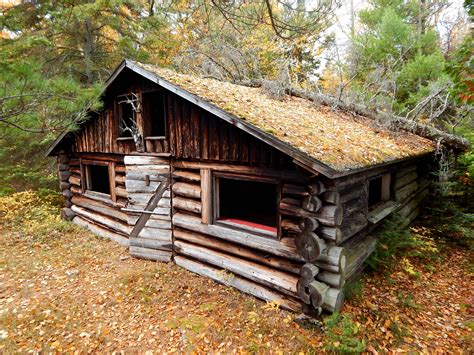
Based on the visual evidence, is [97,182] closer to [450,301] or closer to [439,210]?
[450,301]

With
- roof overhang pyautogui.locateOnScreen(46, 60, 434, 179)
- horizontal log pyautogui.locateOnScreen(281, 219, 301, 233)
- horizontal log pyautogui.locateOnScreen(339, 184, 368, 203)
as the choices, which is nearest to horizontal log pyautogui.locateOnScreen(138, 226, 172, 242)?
horizontal log pyautogui.locateOnScreen(281, 219, 301, 233)

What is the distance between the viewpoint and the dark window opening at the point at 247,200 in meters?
9.22

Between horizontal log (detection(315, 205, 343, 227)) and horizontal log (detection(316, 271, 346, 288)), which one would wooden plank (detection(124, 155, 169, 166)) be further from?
horizontal log (detection(316, 271, 346, 288))

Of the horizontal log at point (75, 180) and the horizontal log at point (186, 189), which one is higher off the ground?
the horizontal log at point (186, 189)

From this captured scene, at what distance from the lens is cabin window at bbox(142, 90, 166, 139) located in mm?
7582

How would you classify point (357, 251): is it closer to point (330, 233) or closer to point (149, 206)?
point (330, 233)

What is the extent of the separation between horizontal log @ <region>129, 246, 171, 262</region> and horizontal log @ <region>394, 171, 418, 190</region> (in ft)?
22.1

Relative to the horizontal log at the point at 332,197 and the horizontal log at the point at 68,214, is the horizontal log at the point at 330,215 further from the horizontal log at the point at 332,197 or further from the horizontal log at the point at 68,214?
the horizontal log at the point at 68,214

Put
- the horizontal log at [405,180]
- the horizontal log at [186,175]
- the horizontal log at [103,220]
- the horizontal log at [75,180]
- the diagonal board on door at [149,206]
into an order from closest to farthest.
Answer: the horizontal log at [186,175], the diagonal board on door at [149,206], the horizontal log at [405,180], the horizontal log at [103,220], the horizontal log at [75,180]

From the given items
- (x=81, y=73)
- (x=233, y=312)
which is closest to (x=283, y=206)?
(x=233, y=312)

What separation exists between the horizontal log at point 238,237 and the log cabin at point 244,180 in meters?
0.02

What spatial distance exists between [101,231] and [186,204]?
4.52 meters

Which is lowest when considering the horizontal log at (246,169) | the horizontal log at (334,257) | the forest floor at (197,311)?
the forest floor at (197,311)

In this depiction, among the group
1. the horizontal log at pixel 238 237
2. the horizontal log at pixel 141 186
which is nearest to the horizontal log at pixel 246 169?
the horizontal log at pixel 141 186
